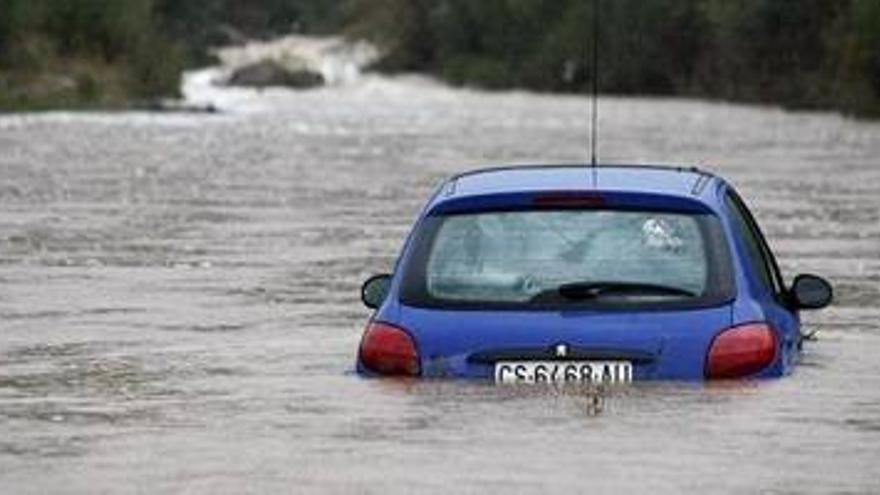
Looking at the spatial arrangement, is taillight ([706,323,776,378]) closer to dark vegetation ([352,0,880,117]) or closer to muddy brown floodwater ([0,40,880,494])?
muddy brown floodwater ([0,40,880,494])

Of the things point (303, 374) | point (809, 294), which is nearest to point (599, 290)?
point (809, 294)

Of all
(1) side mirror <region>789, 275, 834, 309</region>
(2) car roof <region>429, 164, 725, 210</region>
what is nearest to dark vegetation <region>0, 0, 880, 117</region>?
(1) side mirror <region>789, 275, 834, 309</region>

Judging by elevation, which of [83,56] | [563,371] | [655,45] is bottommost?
[655,45]

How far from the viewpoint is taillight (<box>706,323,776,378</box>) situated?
1035 centimetres

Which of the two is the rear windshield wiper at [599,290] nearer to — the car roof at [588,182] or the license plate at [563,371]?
the license plate at [563,371]

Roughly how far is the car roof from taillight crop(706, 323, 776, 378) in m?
0.63

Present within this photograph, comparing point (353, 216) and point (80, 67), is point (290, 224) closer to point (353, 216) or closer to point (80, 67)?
point (353, 216)

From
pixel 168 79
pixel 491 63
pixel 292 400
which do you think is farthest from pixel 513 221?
pixel 491 63

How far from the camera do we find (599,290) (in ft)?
34.3

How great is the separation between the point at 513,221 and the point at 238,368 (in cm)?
341

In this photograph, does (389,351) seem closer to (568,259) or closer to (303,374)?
(568,259)

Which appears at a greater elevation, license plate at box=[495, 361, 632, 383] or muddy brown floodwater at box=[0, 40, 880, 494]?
license plate at box=[495, 361, 632, 383]

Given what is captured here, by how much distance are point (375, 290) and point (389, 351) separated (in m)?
0.96

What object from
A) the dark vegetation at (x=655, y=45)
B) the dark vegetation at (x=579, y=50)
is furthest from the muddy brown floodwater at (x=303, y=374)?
the dark vegetation at (x=579, y=50)
